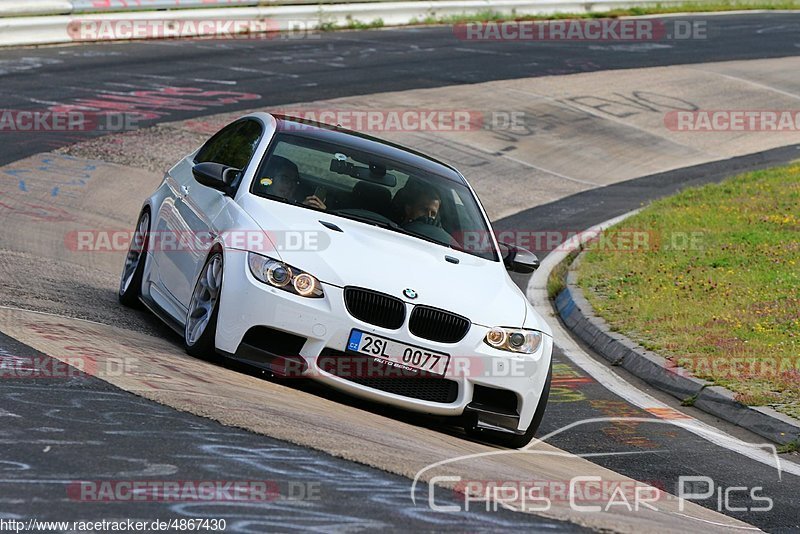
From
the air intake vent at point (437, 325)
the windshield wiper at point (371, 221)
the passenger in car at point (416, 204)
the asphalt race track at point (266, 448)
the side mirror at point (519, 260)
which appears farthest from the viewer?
the side mirror at point (519, 260)

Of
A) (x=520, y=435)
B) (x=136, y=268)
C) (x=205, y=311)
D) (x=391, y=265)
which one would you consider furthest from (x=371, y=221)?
(x=136, y=268)

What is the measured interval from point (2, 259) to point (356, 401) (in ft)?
13.3

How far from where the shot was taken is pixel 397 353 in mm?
7402

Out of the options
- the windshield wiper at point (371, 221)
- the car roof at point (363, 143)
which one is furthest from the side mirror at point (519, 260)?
the windshield wiper at point (371, 221)

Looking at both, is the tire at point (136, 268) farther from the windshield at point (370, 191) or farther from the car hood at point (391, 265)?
the car hood at point (391, 265)

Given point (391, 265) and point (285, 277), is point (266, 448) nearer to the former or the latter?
point (285, 277)

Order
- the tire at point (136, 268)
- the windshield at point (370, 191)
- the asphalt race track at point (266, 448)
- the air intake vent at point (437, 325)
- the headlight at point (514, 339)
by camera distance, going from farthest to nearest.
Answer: the tire at point (136, 268) → the windshield at point (370, 191) → the headlight at point (514, 339) → the air intake vent at point (437, 325) → the asphalt race track at point (266, 448)

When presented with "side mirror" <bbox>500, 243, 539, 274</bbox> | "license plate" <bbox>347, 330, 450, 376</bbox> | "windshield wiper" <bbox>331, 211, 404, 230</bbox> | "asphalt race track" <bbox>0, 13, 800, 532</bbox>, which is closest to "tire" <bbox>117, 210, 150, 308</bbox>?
"asphalt race track" <bbox>0, 13, 800, 532</bbox>

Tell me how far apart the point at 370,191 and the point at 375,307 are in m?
1.58

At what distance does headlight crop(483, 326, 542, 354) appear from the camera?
7648mm

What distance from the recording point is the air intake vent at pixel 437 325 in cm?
749

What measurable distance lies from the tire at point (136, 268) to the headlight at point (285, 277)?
8.26ft

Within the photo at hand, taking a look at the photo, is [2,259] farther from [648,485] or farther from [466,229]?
[648,485]

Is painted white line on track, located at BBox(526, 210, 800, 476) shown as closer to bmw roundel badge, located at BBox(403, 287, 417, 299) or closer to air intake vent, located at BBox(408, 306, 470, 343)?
air intake vent, located at BBox(408, 306, 470, 343)
